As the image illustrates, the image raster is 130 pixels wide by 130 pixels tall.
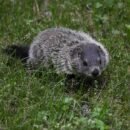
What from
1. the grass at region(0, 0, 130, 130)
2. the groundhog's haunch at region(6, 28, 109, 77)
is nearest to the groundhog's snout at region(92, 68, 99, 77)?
the groundhog's haunch at region(6, 28, 109, 77)

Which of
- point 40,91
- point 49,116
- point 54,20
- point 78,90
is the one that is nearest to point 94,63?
point 78,90

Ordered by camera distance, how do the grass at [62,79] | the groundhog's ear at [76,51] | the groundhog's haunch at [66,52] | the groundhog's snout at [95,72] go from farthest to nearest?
the groundhog's ear at [76,51], the groundhog's haunch at [66,52], the groundhog's snout at [95,72], the grass at [62,79]

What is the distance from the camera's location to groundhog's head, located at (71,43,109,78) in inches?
231

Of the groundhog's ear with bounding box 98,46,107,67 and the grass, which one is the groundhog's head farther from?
the grass

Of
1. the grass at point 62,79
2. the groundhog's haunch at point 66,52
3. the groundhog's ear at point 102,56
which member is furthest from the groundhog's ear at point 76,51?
the grass at point 62,79

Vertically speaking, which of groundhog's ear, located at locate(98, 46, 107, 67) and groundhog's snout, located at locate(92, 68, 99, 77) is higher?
Result: groundhog's ear, located at locate(98, 46, 107, 67)

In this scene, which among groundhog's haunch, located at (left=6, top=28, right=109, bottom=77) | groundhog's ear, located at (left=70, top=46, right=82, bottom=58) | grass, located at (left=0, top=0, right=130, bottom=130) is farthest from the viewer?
groundhog's ear, located at (left=70, top=46, right=82, bottom=58)

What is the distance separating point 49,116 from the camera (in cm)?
500

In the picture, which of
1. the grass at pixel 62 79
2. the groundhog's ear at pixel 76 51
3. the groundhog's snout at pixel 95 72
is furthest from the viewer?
the groundhog's ear at pixel 76 51

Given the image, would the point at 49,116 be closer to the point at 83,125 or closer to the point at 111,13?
the point at 83,125

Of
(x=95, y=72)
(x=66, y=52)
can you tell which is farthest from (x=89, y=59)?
(x=66, y=52)

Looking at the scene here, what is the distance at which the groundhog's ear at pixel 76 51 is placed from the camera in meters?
6.08

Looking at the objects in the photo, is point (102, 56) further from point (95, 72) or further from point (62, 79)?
point (62, 79)

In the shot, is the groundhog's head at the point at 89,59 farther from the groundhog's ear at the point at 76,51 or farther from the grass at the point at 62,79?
the grass at the point at 62,79
